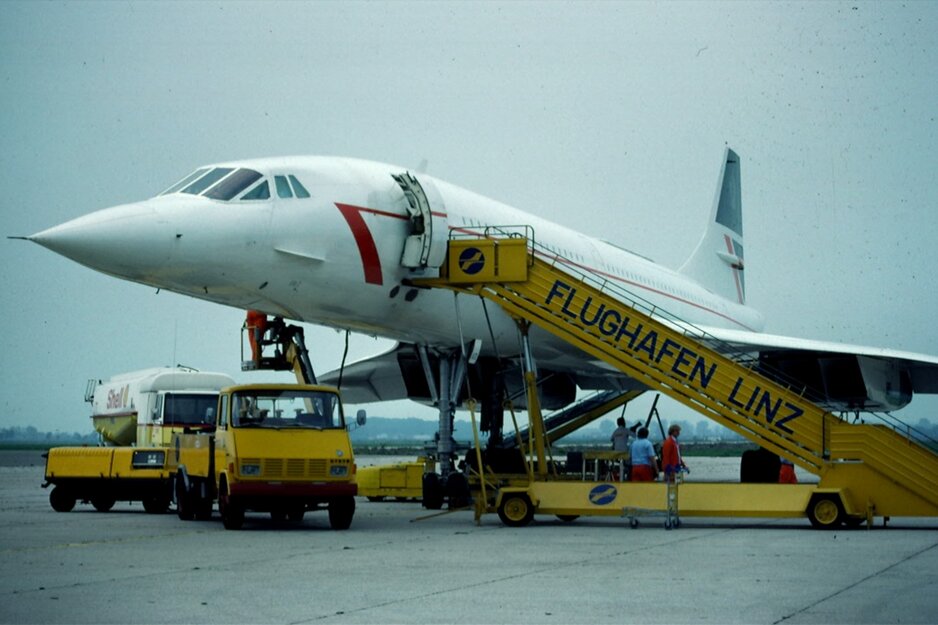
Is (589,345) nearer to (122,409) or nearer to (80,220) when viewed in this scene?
(80,220)

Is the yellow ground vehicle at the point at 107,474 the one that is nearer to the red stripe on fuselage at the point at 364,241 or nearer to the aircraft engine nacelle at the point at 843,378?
the red stripe on fuselage at the point at 364,241

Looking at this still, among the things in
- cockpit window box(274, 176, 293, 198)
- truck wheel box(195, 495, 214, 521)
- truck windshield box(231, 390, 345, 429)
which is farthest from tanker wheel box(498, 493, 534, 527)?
cockpit window box(274, 176, 293, 198)

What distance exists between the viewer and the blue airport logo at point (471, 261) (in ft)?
56.2

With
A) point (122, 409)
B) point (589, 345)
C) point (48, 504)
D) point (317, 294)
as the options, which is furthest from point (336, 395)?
point (122, 409)

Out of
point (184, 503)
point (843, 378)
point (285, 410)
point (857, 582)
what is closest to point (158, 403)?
point (184, 503)

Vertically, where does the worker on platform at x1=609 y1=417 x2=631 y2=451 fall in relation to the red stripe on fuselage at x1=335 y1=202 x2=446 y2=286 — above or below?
below

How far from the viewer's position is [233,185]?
1504 cm

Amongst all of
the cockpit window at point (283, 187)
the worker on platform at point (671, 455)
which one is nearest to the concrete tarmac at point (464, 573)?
the worker on platform at point (671, 455)

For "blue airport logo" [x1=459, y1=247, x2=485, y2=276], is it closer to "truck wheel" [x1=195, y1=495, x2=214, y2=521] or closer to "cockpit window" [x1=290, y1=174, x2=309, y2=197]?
"cockpit window" [x1=290, y1=174, x2=309, y2=197]

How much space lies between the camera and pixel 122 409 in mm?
26406

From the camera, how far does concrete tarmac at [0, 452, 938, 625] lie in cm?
792

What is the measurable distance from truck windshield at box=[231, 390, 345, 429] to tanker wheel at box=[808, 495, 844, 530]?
226 inches

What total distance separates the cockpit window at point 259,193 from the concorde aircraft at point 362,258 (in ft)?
0.06

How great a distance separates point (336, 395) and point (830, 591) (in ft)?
26.3
